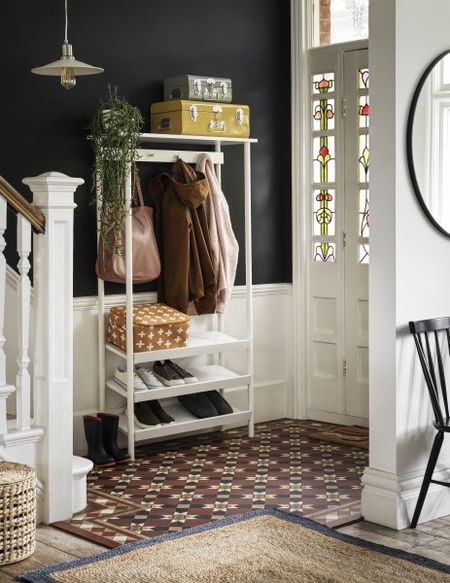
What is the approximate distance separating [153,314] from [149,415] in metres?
0.57

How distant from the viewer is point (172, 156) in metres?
5.65

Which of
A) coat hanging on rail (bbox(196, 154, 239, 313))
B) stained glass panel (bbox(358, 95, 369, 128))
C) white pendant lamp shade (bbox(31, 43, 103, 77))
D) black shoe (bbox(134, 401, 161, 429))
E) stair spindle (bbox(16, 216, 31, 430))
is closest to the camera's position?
stair spindle (bbox(16, 216, 31, 430))

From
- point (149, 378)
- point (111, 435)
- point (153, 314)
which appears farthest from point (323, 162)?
point (111, 435)

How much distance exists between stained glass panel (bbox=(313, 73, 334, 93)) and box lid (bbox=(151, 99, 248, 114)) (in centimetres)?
81

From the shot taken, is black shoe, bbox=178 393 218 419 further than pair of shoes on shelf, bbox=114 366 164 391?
Yes

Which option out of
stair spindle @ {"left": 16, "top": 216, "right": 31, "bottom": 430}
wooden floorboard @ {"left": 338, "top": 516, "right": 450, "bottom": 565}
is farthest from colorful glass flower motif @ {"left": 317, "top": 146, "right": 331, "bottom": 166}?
wooden floorboard @ {"left": 338, "top": 516, "right": 450, "bottom": 565}

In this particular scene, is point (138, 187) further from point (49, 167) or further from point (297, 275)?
point (297, 275)

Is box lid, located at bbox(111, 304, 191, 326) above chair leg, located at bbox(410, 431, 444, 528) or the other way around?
above

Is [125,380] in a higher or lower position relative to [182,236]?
lower

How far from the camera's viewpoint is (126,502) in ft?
15.0

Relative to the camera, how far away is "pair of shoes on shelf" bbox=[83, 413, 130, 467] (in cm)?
521

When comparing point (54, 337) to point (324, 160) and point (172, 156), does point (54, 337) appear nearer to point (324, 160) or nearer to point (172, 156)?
point (172, 156)

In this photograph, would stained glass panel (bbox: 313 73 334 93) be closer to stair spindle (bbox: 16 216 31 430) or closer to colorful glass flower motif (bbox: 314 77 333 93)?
colorful glass flower motif (bbox: 314 77 333 93)

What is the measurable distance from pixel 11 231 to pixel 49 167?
425 millimetres
